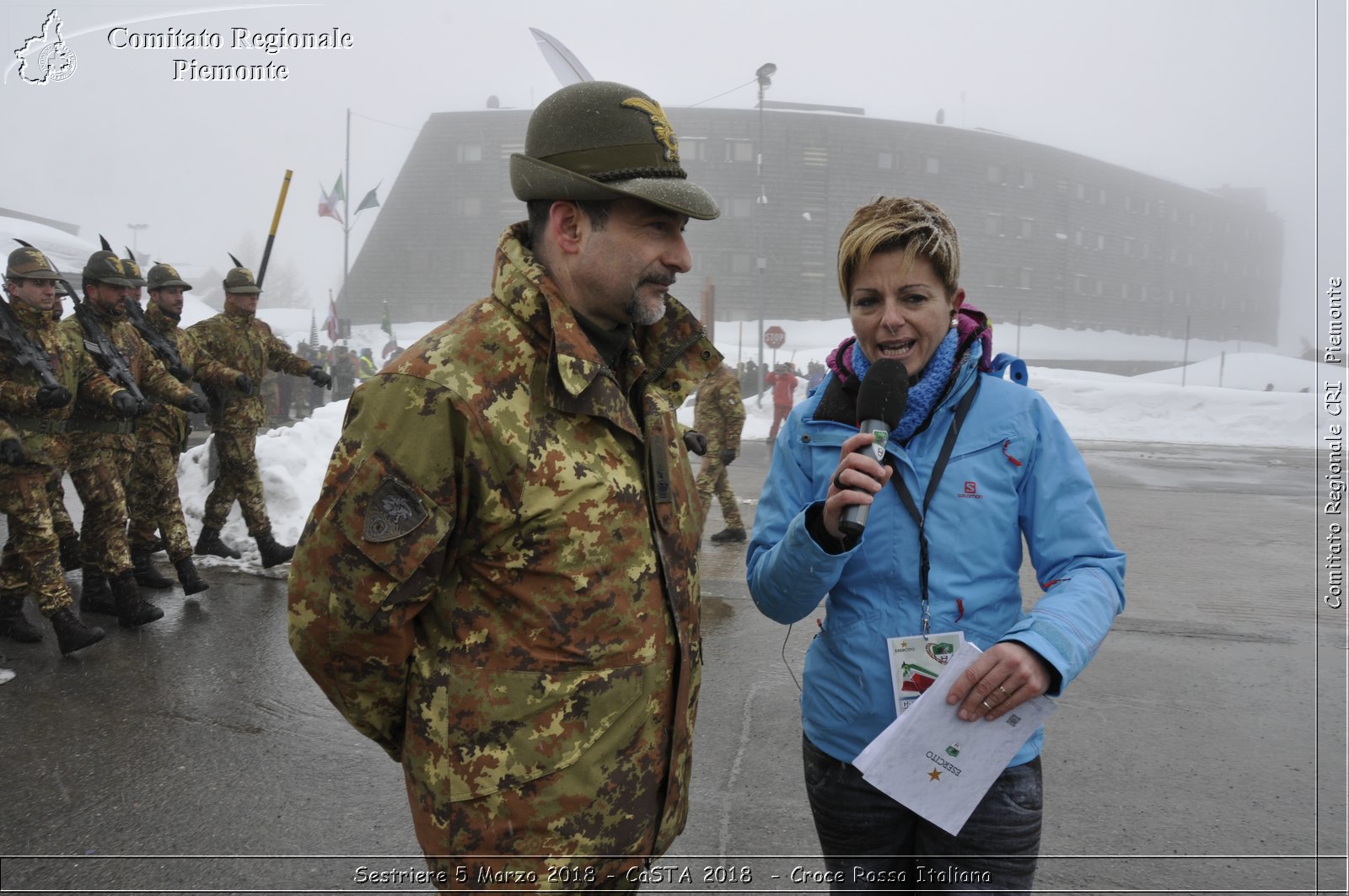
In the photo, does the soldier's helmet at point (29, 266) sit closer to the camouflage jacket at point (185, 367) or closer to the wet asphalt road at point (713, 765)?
the camouflage jacket at point (185, 367)

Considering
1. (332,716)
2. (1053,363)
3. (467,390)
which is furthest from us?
(1053,363)

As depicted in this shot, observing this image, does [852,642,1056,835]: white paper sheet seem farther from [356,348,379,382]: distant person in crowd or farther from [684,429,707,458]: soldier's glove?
[356,348,379,382]: distant person in crowd

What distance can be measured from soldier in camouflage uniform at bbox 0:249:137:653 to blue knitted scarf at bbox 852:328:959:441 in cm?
532

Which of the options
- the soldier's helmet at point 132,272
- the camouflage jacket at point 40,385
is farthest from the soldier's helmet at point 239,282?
the camouflage jacket at point 40,385

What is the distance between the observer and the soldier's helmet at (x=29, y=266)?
215 inches

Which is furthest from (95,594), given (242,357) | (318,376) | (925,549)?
(925,549)

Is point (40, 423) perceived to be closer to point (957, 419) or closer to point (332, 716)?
point (332, 716)

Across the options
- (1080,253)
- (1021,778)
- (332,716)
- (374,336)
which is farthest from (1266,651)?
(1080,253)

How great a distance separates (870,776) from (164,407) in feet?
22.4

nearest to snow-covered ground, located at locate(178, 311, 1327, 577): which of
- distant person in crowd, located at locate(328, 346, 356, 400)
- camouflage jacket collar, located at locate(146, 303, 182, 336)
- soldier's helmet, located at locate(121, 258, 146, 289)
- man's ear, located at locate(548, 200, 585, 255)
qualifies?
camouflage jacket collar, located at locate(146, 303, 182, 336)

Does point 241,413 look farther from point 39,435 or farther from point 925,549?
point 925,549

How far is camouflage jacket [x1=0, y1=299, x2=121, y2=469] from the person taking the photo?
17.5 ft

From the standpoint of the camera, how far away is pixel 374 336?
49.4m

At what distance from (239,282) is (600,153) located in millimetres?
7093
